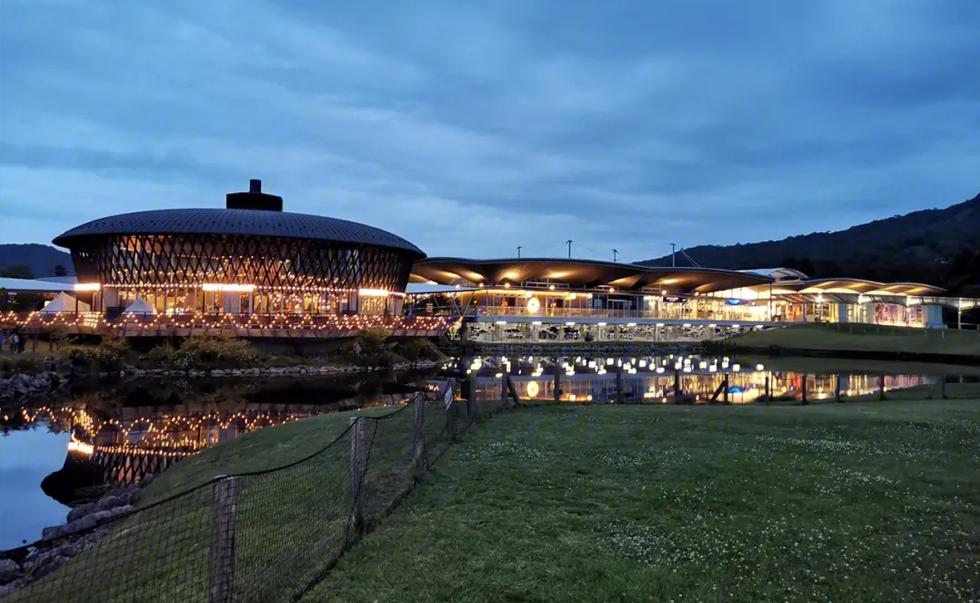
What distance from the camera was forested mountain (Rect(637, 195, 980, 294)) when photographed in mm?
112562

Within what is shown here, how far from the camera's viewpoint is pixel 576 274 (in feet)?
224

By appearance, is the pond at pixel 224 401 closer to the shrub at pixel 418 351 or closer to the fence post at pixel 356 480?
the shrub at pixel 418 351

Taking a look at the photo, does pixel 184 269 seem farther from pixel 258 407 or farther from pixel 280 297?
pixel 258 407

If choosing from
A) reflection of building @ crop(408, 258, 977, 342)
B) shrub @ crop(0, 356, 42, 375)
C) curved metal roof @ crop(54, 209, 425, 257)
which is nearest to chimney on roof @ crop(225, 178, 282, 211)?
curved metal roof @ crop(54, 209, 425, 257)

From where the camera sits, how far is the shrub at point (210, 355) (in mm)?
35156

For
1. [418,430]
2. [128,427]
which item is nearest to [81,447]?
[128,427]

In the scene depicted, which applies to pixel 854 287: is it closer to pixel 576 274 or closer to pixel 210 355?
pixel 576 274

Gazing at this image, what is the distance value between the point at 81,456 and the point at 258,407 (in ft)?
25.1

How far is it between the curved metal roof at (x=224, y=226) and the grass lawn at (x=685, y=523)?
4011cm

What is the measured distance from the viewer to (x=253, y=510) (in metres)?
8.75

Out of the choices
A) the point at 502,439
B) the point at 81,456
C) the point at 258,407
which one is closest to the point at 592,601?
the point at 502,439

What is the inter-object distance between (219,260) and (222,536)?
157ft

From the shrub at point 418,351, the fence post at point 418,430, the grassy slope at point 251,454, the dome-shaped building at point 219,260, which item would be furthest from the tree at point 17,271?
the fence post at point 418,430

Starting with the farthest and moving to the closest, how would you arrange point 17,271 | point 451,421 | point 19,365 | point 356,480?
point 17,271 < point 19,365 < point 451,421 < point 356,480
